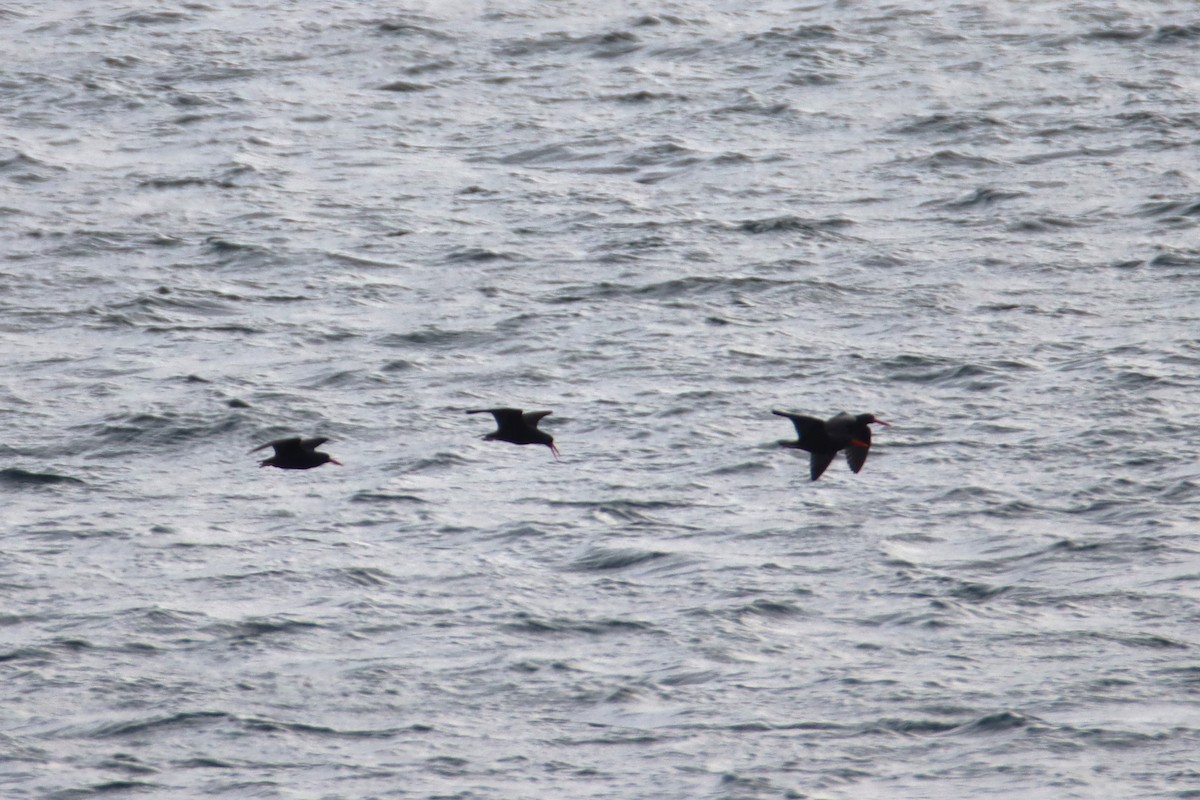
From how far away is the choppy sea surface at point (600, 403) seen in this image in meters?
26.2

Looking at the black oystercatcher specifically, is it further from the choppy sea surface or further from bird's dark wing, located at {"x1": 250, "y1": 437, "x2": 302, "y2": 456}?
the choppy sea surface

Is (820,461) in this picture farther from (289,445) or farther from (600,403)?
(600,403)

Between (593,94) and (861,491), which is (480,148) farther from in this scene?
(861,491)

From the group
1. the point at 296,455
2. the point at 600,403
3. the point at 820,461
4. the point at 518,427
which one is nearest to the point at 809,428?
the point at 820,461

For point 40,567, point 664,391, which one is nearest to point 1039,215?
point 664,391

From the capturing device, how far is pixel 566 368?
33469 mm

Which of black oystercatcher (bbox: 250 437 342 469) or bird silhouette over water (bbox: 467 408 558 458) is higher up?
bird silhouette over water (bbox: 467 408 558 458)

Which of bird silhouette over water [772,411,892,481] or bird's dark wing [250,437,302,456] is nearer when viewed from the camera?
bird silhouette over water [772,411,892,481]

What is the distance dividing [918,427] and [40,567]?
473 inches

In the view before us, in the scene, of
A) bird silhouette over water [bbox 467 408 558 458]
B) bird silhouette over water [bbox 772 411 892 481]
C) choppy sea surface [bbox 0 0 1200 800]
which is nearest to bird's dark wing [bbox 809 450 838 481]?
bird silhouette over water [bbox 772 411 892 481]

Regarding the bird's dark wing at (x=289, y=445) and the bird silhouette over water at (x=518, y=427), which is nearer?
the bird silhouette over water at (x=518, y=427)

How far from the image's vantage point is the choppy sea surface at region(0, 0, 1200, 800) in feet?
85.9

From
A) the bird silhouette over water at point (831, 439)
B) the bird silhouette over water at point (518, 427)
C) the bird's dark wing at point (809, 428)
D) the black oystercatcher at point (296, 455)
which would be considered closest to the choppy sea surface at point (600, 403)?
the black oystercatcher at point (296, 455)

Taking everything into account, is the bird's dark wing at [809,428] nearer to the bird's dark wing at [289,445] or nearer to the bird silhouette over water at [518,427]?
the bird silhouette over water at [518,427]
